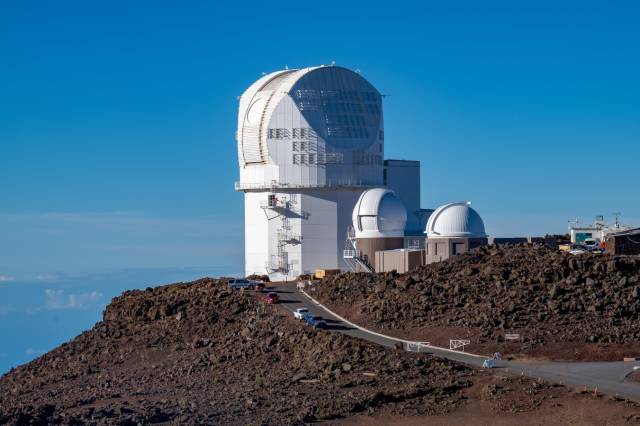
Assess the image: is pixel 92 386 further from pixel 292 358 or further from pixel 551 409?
pixel 551 409

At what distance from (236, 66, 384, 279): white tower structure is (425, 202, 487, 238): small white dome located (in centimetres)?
823

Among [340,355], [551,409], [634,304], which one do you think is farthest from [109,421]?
[634,304]

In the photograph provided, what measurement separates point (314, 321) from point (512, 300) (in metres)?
8.03

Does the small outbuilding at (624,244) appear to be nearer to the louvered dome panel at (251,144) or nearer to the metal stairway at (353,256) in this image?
the metal stairway at (353,256)

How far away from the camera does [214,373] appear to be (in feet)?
131

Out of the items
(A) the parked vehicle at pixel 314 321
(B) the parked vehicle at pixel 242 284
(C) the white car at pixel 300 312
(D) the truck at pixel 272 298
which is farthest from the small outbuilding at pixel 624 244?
(A) the parked vehicle at pixel 314 321

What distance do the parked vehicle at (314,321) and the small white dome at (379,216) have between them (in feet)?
49.7

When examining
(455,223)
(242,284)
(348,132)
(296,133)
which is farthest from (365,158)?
(242,284)

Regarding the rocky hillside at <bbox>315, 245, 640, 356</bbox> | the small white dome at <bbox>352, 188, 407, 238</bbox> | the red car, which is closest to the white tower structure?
the small white dome at <bbox>352, 188, 407, 238</bbox>

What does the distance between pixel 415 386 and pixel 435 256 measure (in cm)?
2234

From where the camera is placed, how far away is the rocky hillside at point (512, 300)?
40.7 m

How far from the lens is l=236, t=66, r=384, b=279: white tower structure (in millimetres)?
63531

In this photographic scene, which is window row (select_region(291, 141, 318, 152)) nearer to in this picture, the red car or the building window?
the building window

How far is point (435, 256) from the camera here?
185 feet
